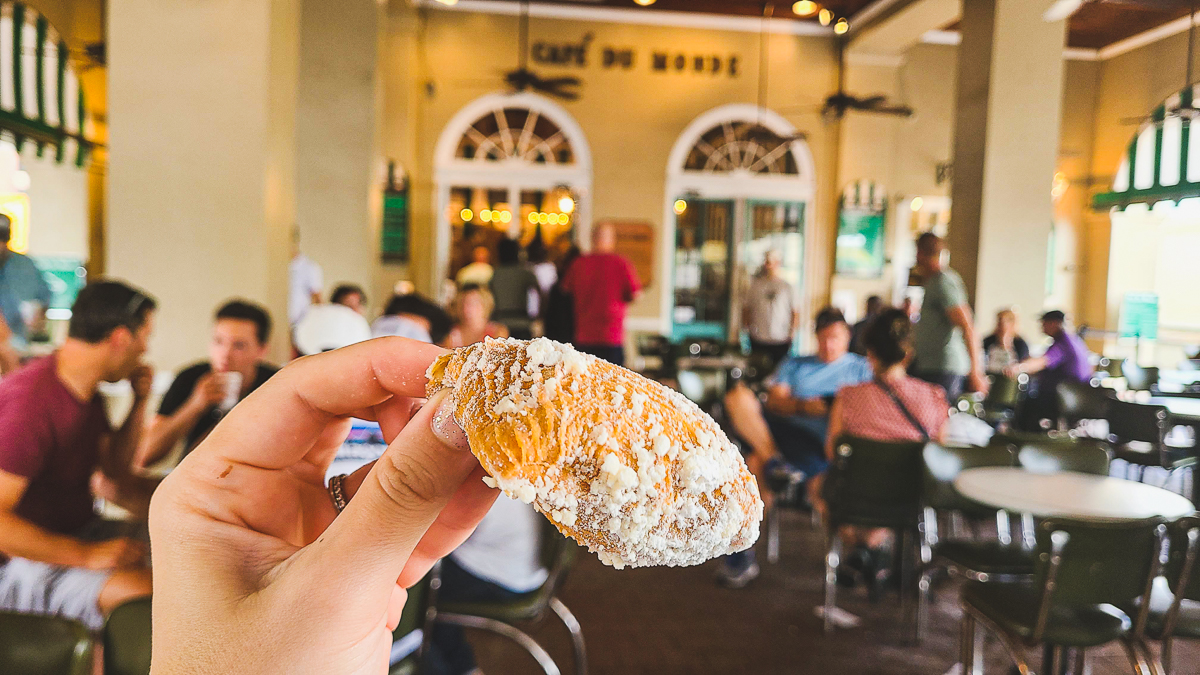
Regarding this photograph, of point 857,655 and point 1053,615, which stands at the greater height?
point 1053,615

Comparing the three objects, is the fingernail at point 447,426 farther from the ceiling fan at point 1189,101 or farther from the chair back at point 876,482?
the ceiling fan at point 1189,101

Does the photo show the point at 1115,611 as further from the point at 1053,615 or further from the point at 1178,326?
the point at 1178,326

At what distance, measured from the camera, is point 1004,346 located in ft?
21.6

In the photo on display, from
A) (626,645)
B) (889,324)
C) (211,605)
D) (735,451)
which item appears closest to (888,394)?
(889,324)

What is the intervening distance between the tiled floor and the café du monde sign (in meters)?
7.74

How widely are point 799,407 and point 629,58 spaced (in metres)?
7.13

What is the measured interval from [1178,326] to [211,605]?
9.83 m

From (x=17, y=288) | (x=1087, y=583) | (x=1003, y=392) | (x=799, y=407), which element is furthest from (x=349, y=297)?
(x=1003, y=392)

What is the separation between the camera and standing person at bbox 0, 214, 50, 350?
4.37 m

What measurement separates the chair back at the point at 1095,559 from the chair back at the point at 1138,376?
567cm

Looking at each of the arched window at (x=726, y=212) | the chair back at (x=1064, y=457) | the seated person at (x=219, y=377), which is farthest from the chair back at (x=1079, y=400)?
the seated person at (x=219, y=377)

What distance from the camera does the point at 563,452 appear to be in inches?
21.1

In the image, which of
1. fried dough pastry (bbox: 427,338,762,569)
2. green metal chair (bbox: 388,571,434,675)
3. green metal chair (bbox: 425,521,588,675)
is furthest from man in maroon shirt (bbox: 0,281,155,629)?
fried dough pastry (bbox: 427,338,762,569)

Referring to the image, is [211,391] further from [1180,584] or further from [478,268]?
[478,268]
